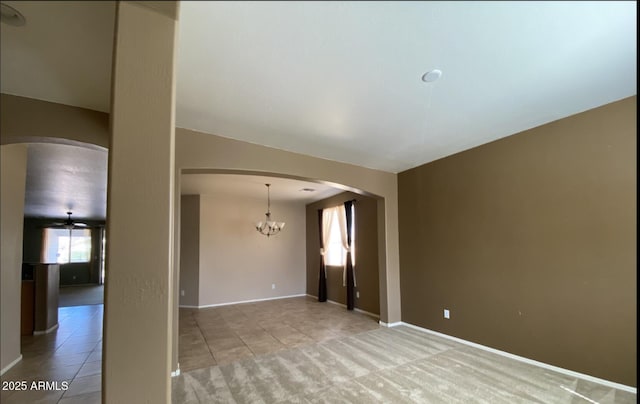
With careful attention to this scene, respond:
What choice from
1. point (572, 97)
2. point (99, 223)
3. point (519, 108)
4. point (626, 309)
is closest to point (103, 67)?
point (519, 108)

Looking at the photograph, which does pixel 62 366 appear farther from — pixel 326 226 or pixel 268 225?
pixel 326 226

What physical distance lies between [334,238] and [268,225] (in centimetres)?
165

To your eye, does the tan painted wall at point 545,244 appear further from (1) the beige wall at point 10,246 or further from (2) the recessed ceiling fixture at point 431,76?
(1) the beige wall at point 10,246

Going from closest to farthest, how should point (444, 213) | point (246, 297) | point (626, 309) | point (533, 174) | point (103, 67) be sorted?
point (103, 67) → point (626, 309) → point (533, 174) → point (444, 213) → point (246, 297)

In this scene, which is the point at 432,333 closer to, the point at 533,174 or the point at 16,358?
the point at 533,174

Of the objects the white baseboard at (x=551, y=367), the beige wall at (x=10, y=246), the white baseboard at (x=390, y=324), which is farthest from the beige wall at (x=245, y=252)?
the white baseboard at (x=551, y=367)

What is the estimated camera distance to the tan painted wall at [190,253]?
6.68m

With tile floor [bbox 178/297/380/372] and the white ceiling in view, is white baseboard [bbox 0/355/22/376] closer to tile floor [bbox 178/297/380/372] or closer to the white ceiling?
tile floor [bbox 178/297/380/372]

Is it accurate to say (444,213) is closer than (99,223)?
Yes

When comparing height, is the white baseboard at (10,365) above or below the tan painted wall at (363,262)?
below

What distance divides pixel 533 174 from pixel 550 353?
6.27ft

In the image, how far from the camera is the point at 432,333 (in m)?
4.34

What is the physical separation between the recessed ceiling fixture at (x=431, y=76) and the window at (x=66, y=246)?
1407 cm

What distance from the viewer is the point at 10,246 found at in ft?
10.7
